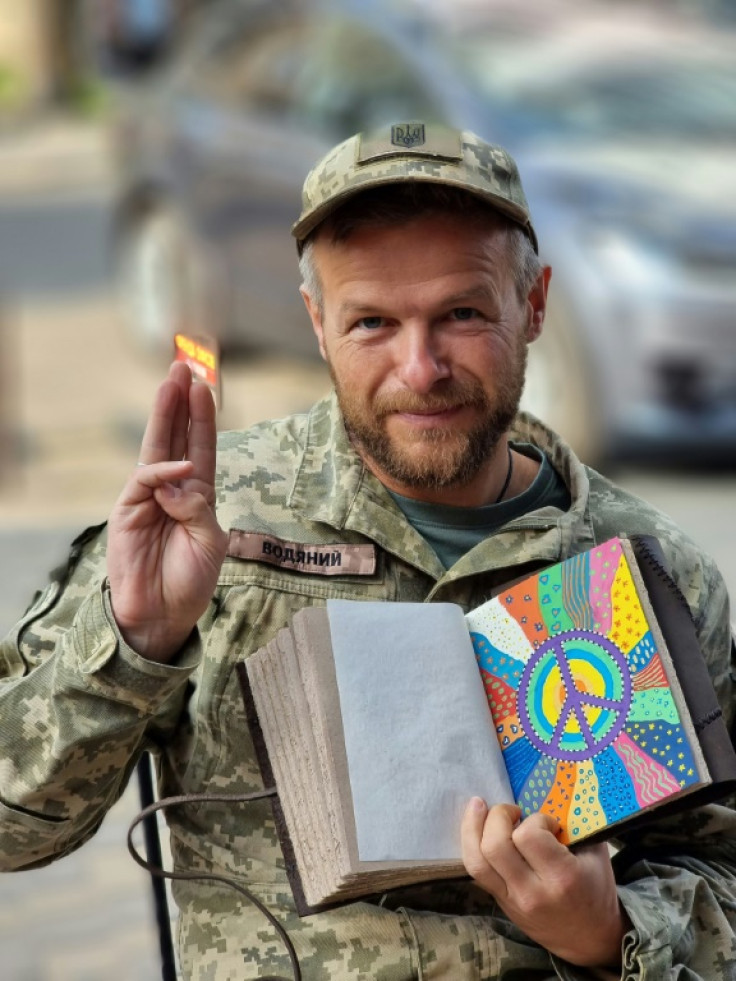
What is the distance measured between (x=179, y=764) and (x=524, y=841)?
2.01ft

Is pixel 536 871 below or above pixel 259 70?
below

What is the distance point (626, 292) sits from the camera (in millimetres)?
6957

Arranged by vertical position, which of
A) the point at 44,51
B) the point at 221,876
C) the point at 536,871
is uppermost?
the point at 44,51

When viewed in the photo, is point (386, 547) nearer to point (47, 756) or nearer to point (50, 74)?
point (47, 756)

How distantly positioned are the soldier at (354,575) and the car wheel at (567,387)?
455 cm

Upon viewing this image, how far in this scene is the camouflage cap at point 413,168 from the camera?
2.32 m

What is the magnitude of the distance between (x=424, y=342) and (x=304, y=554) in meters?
0.33

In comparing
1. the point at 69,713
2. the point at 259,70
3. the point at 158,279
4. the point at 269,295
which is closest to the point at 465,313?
the point at 69,713

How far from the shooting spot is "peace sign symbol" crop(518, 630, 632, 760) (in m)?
2.05

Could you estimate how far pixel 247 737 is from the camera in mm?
2346

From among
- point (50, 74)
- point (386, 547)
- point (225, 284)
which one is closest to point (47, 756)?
point (386, 547)

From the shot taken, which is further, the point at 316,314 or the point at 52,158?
the point at 52,158

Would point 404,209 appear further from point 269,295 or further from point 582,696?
point 269,295

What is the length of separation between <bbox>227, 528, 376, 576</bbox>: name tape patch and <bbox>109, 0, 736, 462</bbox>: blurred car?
15.4 ft
